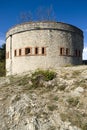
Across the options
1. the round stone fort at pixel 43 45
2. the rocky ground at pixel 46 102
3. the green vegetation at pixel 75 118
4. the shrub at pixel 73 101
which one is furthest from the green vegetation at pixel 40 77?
the round stone fort at pixel 43 45

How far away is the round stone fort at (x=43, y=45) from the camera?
79.5ft

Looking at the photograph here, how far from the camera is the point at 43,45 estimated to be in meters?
24.2

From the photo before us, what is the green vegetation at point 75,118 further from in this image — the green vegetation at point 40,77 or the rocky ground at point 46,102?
the green vegetation at point 40,77

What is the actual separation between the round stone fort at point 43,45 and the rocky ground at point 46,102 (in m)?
7.72

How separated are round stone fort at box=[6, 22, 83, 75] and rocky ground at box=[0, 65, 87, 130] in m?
7.72

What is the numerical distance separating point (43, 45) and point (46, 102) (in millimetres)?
12353

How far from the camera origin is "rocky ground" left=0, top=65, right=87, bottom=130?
11.1m

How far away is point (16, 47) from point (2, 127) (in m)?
15.5

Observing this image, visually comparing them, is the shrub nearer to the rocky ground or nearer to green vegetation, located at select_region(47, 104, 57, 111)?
the rocky ground

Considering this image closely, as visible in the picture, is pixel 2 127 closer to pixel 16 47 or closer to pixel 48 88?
pixel 48 88

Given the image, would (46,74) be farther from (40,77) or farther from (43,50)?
(43,50)

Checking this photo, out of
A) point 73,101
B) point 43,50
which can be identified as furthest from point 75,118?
point 43,50

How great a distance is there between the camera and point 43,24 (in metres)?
24.3

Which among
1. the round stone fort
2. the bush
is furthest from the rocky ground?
the round stone fort
